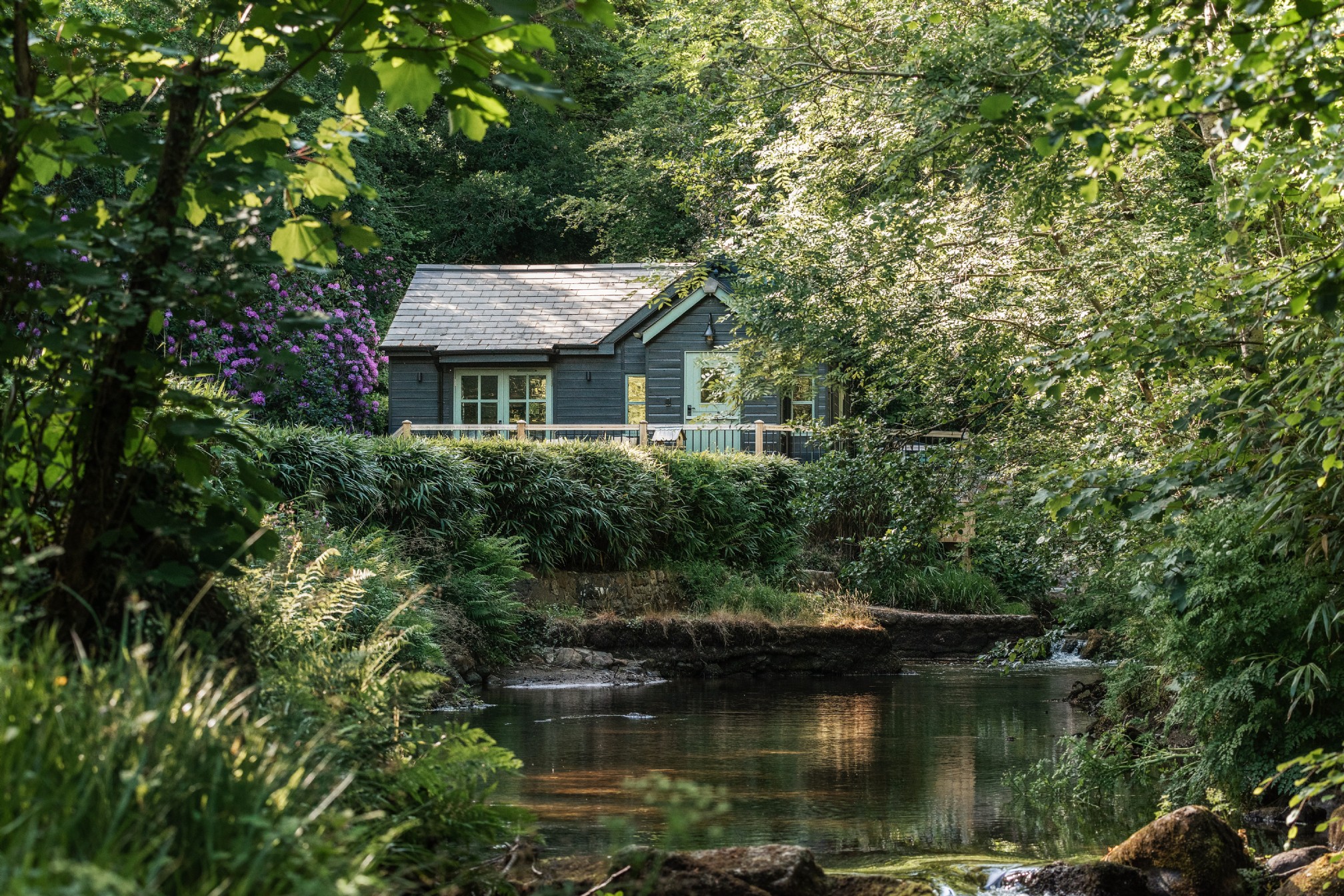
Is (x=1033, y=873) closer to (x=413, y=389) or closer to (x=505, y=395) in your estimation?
(x=505, y=395)

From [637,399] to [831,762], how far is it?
1619 cm

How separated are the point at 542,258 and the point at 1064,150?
87.7ft

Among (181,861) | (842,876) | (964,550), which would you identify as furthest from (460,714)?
(964,550)

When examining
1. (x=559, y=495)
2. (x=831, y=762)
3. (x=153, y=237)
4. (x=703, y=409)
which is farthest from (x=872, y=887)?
(x=703, y=409)

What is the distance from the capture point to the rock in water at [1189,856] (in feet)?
16.9

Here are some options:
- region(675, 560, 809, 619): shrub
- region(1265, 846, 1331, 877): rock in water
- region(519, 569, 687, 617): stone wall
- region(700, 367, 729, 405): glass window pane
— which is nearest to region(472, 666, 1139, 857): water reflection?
region(1265, 846, 1331, 877): rock in water

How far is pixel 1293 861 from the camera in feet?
17.7

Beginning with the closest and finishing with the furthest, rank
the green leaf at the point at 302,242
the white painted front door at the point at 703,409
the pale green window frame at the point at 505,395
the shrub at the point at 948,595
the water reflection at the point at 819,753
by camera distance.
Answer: the green leaf at the point at 302,242, the water reflection at the point at 819,753, the shrub at the point at 948,595, the white painted front door at the point at 703,409, the pale green window frame at the point at 505,395

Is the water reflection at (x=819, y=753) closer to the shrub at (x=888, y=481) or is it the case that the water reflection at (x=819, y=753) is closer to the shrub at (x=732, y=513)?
the shrub at (x=888, y=481)

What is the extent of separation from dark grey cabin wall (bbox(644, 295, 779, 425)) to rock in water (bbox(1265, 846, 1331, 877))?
61.2 feet

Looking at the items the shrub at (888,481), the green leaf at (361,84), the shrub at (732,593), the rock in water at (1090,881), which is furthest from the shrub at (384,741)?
the shrub at (732,593)

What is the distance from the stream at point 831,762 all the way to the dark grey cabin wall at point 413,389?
40.4 ft

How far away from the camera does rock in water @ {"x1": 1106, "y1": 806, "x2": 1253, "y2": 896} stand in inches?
203

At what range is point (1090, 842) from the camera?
6520 mm
